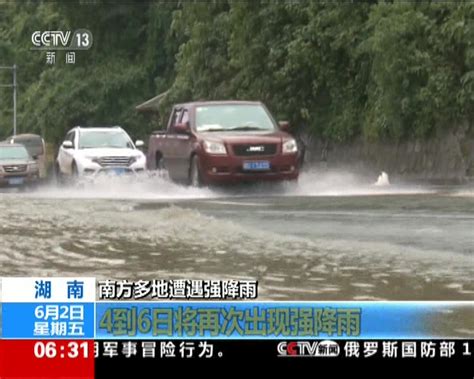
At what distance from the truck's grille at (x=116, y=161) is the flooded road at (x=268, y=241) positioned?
2.89 m

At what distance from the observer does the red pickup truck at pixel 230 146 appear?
1338 cm

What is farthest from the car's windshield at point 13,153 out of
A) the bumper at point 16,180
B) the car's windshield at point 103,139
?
the car's windshield at point 103,139

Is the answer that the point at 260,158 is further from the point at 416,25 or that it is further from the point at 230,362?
the point at 230,362

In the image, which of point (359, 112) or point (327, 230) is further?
point (359, 112)

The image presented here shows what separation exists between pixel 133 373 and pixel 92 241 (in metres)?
3.40

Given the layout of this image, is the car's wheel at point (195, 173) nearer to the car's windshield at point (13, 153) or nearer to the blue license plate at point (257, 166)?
the blue license plate at point (257, 166)

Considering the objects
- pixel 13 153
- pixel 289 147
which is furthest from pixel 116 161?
pixel 289 147

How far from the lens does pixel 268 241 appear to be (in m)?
7.33

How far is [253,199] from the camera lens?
1225 centimetres

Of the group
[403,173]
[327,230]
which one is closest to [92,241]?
[327,230]

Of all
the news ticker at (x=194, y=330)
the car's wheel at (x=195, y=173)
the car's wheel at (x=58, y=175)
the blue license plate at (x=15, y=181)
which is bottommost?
the blue license plate at (x=15, y=181)

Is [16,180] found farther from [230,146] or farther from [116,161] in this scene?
[230,146]

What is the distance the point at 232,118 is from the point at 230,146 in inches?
27.4

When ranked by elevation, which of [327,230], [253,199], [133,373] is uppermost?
[133,373]
